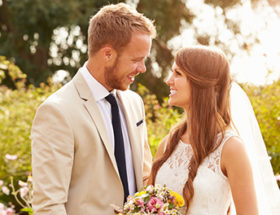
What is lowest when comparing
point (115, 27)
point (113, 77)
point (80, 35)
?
point (80, 35)

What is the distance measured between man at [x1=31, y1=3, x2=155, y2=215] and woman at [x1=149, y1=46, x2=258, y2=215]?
1.09 ft

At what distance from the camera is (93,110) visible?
3096 mm

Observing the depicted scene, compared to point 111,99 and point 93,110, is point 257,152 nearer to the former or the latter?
point 111,99

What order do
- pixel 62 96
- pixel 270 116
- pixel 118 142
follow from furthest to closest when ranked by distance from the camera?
1. pixel 270 116
2. pixel 118 142
3. pixel 62 96

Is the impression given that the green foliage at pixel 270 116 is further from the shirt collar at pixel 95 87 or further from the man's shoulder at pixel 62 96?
the man's shoulder at pixel 62 96

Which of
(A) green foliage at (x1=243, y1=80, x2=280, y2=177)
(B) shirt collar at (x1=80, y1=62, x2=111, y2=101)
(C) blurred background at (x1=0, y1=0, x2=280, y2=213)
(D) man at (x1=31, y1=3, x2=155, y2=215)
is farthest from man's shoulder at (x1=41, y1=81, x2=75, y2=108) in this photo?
(C) blurred background at (x1=0, y1=0, x2=280, y2=213)

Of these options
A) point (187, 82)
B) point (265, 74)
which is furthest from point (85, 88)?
point (265, 74)

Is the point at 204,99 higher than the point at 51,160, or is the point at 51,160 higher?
the point at 204,99

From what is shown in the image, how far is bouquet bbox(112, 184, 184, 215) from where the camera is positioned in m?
2.52

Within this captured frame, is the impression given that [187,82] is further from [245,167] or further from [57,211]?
[57,211]

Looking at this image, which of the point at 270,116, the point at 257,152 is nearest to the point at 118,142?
the point at 257,152

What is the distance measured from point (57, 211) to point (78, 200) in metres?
0.21

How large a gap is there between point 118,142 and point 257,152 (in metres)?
1.14

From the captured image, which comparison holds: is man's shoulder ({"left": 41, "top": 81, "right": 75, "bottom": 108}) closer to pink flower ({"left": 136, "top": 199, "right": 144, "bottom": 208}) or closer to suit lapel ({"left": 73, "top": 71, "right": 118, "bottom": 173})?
suit lapel ({"left": 73, "top": 71, "right": 118, "bottom": 173})
